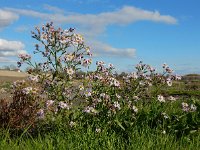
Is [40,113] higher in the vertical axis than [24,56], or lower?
lower

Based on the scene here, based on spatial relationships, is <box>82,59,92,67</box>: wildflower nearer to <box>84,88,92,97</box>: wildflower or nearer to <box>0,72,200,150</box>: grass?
<box>84,88,92,97</box>: wildflower

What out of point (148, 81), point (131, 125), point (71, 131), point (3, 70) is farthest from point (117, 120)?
point (3, 70)

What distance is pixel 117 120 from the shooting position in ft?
29.1

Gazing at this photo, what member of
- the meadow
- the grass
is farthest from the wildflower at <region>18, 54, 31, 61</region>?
the grass

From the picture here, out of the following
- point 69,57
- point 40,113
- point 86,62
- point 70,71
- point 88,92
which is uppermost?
point 69,57

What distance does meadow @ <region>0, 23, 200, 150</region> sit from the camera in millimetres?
8625

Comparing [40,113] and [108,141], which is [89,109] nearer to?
[40,113]

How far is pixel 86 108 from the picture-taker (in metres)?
8.85

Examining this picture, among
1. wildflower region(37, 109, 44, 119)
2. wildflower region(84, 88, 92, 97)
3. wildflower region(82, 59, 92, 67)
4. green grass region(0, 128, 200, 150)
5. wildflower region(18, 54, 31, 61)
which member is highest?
wildflower region(18, 54, 31, 61)

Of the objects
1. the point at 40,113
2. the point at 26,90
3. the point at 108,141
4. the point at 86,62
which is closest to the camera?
the point at 108,141

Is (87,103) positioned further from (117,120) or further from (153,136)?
(153,136)

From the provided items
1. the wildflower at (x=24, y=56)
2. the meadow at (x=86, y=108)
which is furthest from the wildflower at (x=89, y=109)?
the wildflower at (x=24, y=56)

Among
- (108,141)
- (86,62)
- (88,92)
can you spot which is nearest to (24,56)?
(86,62)

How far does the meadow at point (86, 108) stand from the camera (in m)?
8.62
